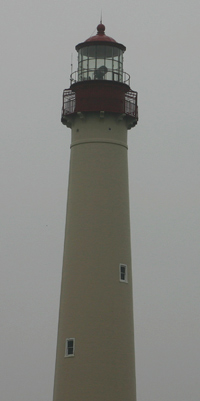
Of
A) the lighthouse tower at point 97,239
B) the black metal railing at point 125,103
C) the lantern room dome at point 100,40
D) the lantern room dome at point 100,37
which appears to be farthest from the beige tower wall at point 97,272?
the lantern room dome at point 100,37

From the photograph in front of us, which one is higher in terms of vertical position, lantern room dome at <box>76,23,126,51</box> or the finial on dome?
the finial on dome

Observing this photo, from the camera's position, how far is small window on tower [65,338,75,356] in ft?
138

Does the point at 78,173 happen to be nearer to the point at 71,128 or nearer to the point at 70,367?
the point at 71,128

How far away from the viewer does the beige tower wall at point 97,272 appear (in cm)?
4169

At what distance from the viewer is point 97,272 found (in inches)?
1672

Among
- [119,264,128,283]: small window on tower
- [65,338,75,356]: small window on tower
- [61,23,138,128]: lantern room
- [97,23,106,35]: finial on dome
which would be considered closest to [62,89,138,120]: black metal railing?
[61,23,138,128]: lantern room

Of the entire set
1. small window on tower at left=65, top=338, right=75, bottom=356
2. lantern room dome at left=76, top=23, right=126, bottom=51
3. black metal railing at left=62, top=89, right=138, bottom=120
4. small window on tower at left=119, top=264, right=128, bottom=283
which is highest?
lantern room dome at left=76, top=23, right=126, bottom=51

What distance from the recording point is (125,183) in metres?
44.4

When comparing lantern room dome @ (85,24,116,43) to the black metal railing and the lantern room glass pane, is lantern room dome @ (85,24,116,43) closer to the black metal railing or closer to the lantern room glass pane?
the lantern room glass pane

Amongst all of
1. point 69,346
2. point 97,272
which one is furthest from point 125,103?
point 69,346

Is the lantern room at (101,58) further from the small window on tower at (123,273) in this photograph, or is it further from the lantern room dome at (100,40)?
the small window on tower at (123,273)

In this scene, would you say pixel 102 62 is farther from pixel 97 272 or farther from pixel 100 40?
pixel 97 272

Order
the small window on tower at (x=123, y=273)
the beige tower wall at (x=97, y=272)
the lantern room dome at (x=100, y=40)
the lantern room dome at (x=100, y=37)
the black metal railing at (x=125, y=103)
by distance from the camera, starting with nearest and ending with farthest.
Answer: the beige tower wall at (x=97, y=272) < the small window on tower at (x=123, y=273) < the black metal railing at (x=125, y=103) < the lantern room dome at (x=100, y=40) < the lantern room dome at (x=100, y=37)

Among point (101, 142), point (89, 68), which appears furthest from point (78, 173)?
point (89, 68)
